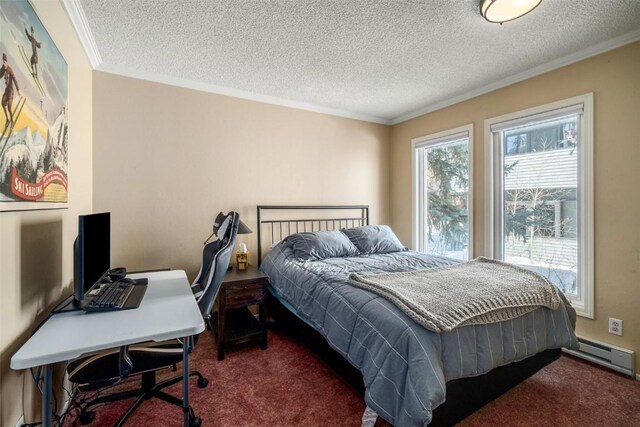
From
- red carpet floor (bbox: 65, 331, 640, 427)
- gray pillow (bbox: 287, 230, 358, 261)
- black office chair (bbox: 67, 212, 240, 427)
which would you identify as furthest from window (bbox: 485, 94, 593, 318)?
black office chair (bbox: 67, 212, 240, 427)

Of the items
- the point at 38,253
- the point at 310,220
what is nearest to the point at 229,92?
the point at 310,220

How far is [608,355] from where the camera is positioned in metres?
2.23

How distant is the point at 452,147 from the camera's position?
3.54 metres

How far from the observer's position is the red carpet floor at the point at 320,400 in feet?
5.51

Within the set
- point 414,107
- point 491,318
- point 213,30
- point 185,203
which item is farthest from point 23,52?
point 414,107

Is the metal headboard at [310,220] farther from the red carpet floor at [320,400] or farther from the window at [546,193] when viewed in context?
the window at [546,193]

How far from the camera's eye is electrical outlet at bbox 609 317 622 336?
221 cm

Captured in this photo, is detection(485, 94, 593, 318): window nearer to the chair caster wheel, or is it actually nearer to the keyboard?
the keyboard

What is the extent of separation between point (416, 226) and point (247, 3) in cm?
312

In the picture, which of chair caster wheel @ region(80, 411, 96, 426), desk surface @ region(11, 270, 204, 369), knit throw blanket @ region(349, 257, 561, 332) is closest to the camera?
desk surface @ region(11, 270, 204, 369)

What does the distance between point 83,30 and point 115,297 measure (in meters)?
1.84

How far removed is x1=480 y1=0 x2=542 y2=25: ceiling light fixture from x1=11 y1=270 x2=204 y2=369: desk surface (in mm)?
2382

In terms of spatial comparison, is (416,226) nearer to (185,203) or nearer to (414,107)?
(414,107)

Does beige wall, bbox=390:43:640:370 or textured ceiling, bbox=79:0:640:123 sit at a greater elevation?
textured ceiling, bbox=79:0:640:123
